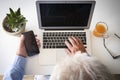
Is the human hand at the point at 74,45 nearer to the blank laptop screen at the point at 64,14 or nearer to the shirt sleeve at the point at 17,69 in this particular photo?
the blank laptop screen at the point at 64,14

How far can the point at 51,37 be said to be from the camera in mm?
1146

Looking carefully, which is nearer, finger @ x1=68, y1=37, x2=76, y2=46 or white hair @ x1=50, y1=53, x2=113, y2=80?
white hair @ x1=50, y1=53, x2=113, y2=80

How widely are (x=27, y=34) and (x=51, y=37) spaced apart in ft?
0.43

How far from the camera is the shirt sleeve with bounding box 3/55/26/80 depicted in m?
1.07

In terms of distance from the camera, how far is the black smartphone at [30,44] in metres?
1.10

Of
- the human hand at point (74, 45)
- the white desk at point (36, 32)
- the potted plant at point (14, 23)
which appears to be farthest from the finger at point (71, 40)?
the potted plant at point (14, 23)

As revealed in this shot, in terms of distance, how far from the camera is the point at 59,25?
1.14 metres

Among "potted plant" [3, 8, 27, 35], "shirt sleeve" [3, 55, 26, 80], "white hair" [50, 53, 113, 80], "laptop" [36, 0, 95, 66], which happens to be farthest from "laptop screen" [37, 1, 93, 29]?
"white hair" [50, 53, 113, 80]

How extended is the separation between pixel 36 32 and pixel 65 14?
Result: 0.68 feet

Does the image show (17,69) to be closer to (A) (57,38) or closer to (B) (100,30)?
(A) (57,38)

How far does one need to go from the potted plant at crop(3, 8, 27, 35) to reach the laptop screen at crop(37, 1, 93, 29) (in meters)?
0.10

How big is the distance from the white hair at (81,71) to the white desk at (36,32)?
350mm

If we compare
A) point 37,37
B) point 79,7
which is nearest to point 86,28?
point 79,7

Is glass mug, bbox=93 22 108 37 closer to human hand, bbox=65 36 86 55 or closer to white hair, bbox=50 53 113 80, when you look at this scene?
human hand, bbox=65 36 86 55
